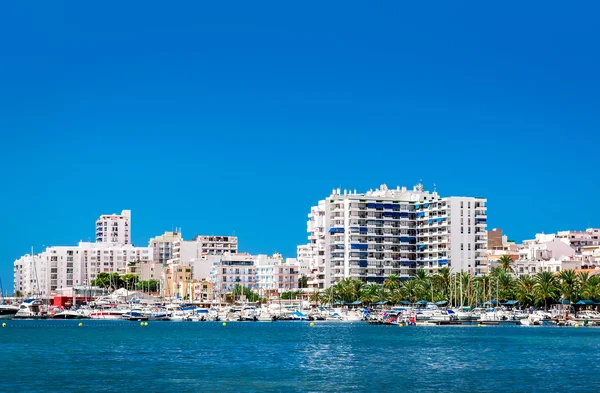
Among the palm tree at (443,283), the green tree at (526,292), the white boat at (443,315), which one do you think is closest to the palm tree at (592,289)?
the green tree at (526,292)

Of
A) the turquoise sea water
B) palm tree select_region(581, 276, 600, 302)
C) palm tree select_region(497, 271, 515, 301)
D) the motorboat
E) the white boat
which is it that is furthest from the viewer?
the motorboat

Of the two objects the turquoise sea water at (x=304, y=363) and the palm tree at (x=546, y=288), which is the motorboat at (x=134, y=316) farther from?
the turquoise sea water at (x=304, y=363)

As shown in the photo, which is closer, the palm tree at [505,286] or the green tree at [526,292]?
the green tree at [526,292]

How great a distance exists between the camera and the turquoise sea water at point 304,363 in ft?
203

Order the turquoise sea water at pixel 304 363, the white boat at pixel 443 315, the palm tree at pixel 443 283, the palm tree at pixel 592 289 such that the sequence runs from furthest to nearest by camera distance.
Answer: the palm tree at pixel 443 283 < the palm tree at pixel 592 289 < the white boat at pixel 443 315 < the turquoise sea water at pixel 304 363

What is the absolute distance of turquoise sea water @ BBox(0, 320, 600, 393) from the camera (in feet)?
203

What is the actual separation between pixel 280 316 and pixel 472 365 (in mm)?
112543

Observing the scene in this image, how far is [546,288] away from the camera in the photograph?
16550cm

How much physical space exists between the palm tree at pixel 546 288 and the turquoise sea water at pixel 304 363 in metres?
43.6

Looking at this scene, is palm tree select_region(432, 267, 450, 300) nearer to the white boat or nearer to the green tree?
the green tree

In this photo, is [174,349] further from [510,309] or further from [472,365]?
[510,309]

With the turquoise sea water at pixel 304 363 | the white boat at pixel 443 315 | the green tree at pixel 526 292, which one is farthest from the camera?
the green tree at pixel 526 292

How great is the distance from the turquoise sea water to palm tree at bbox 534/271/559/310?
43.6 meters

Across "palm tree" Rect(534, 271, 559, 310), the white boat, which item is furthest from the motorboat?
"palm tree" Rect(534, 271, 559, 310)
